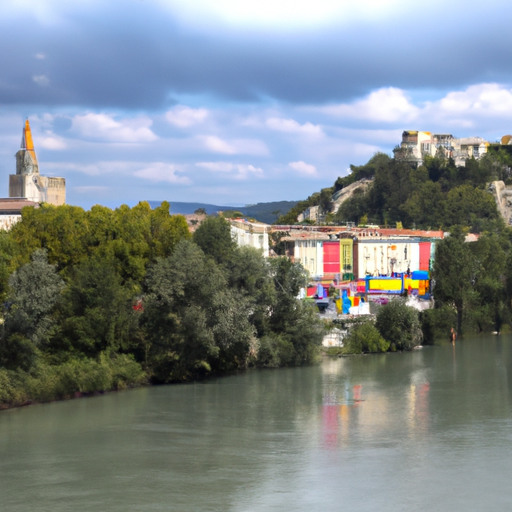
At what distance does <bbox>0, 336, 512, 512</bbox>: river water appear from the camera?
631 inches

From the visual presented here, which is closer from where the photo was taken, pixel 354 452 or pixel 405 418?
pixel 354 452

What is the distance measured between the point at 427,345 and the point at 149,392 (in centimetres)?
1382

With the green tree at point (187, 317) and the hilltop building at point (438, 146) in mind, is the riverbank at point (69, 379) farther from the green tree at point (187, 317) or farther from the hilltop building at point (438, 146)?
the hilltop building at point (438, 146)

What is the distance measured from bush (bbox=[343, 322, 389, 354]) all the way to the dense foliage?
3.41 m

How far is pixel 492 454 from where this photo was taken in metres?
18.6

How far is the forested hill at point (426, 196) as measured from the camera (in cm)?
6694

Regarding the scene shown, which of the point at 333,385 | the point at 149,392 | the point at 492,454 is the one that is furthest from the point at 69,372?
the point at 492,454

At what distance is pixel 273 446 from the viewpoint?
19.3 m

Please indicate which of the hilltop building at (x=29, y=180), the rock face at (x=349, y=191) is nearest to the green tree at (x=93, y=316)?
the hilltop building at (x=29, y=180)

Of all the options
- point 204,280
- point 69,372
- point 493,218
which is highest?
point 493,218

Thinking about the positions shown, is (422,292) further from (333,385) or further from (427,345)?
(333,385)

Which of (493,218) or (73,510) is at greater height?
(493,218)

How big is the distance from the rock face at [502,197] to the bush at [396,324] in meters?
39.6

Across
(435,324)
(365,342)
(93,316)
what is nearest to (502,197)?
(435,324)
